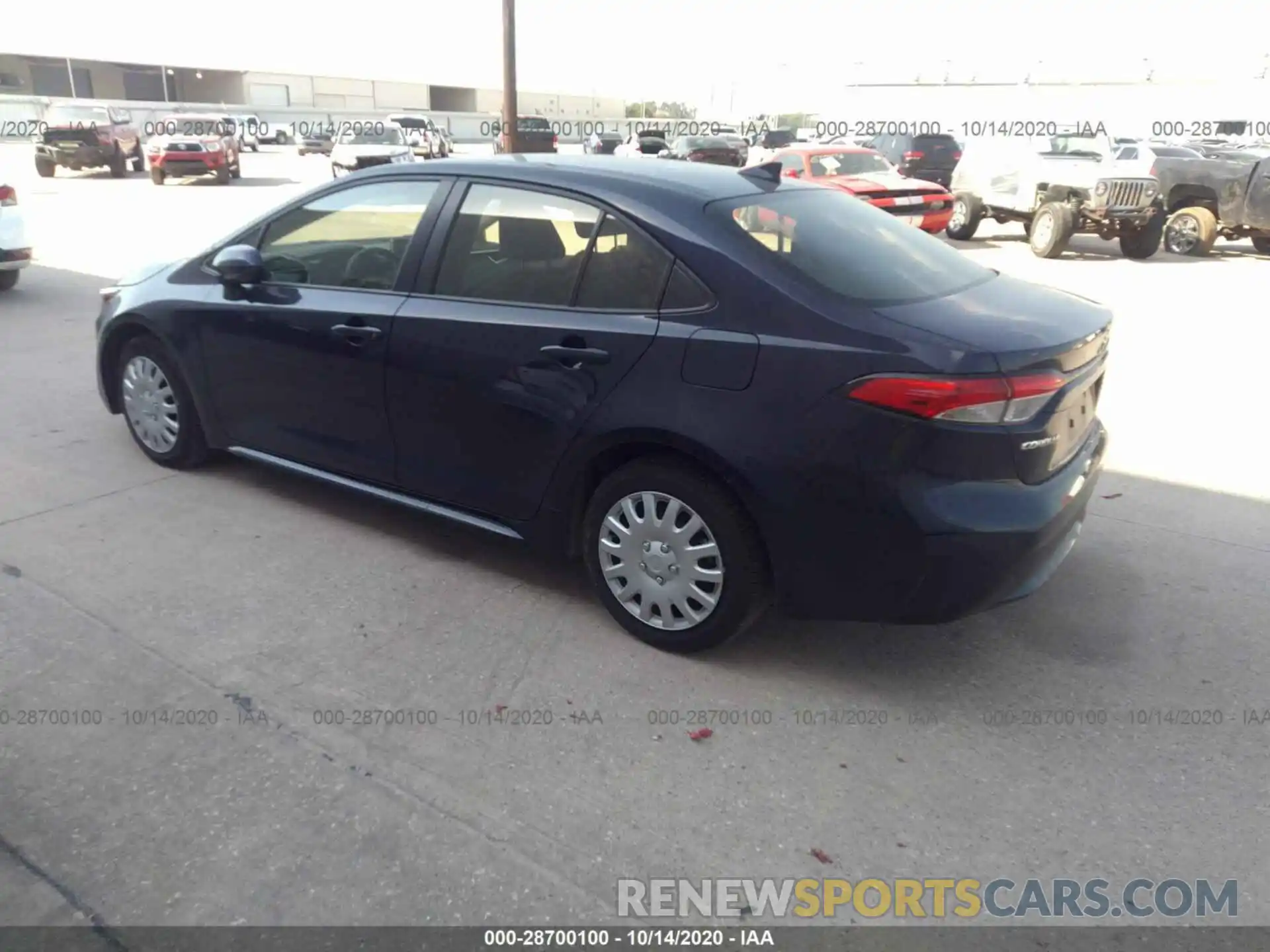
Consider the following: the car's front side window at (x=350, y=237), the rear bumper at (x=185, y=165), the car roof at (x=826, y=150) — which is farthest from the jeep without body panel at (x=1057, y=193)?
the rear bumper at (x=185, y=165)

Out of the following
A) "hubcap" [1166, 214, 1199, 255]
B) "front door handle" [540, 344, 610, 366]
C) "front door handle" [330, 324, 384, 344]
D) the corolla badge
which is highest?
"front door handle" [540, 344, 610, 366]

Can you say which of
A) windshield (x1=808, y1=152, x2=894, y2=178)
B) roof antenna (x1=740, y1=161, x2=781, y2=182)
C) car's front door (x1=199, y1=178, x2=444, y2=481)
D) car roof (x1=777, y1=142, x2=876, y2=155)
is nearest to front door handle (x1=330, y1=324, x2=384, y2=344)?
car's front door (x1=199, y1=178, x2=444, y2=481)

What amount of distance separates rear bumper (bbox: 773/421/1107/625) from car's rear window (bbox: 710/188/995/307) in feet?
2.20

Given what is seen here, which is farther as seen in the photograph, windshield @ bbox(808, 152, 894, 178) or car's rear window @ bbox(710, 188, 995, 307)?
windshield @ bbox(808, 152, 894, 178)

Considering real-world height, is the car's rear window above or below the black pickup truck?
above

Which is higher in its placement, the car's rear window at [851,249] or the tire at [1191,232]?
the car's rear window at [851,249]

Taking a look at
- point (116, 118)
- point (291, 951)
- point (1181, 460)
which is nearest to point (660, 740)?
point (291, 951)

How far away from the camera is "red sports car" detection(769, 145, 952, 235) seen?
1394 centimetres

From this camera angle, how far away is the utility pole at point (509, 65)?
67.6ft

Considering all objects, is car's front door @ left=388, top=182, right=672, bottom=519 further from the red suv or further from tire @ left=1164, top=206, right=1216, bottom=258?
the red suv

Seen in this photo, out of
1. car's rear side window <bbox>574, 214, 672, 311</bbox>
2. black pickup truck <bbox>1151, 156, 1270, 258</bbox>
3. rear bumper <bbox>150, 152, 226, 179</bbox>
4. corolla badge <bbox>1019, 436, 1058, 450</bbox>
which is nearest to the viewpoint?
corolla badge <bbox>1019, 436, 1058, 450</bbox>

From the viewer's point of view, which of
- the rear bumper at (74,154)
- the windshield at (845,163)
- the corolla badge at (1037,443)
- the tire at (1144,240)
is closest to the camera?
the corolla badge at (1037,443)

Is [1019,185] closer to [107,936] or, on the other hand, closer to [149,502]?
[149,502]

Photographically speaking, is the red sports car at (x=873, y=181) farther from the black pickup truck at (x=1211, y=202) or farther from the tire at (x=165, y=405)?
the tire at (x=165, y=405)
